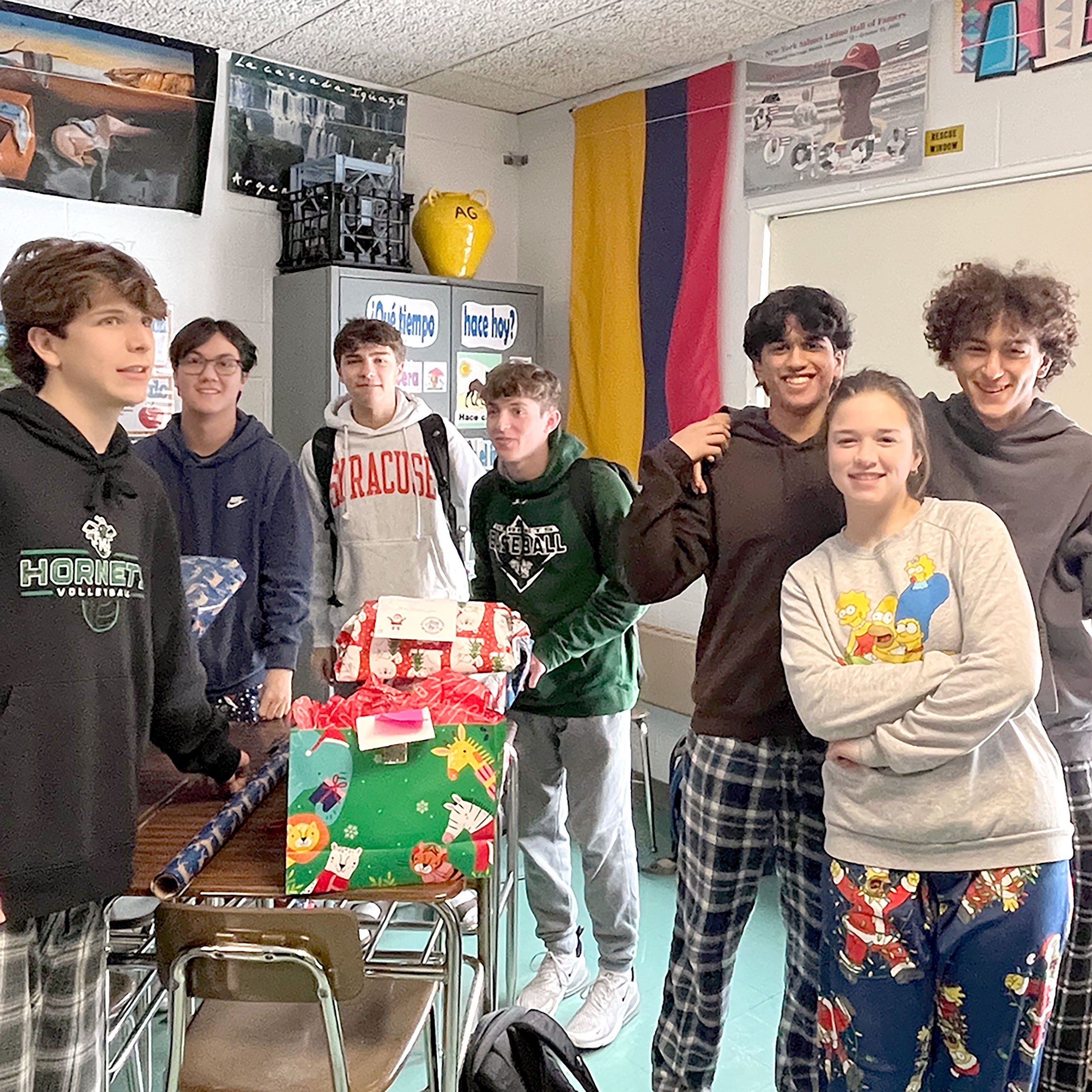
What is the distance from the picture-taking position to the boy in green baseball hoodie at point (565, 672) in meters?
2.28

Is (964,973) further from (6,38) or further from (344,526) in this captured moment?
(6,38)

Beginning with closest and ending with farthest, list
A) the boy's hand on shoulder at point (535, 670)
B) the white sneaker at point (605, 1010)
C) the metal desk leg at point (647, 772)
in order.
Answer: the boy's hand on shoulder at point (535, 670)
the white sneaker at point (605, 1010)
the metal desk leg at point (647, 772)

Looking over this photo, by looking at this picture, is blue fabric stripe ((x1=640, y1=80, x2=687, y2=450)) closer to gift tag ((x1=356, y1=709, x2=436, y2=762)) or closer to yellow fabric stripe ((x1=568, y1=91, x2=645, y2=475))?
yellow fabric stripe ((x1=568, y1=91, x2=645, y2=475))

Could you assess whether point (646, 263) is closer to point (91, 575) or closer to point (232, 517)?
point (232, 517)

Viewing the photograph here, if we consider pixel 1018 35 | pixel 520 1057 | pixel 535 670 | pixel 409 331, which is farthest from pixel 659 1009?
pixel 1018 35

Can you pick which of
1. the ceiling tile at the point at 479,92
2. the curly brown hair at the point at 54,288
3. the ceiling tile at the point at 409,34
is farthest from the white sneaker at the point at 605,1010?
the ceiling tile at the point at 479,92

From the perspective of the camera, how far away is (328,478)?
9.16 feet

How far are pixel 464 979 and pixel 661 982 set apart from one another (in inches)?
20.1

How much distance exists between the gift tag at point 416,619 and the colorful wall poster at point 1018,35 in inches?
88.5

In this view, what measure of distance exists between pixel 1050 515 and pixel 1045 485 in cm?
5

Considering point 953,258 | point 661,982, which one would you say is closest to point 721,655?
point 661,982

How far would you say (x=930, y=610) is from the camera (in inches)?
60.4

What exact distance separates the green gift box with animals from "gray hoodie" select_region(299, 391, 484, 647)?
4.31ft

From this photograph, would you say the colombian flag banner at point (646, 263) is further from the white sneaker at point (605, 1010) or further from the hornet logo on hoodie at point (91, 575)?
the hornet logo on hoodie at point (91, 575)
